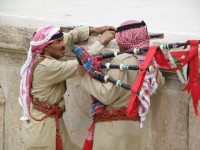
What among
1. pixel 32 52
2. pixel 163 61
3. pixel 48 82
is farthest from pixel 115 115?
pixel 32 52

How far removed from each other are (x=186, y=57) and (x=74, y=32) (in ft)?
3.78

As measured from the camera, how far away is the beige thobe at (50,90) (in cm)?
407

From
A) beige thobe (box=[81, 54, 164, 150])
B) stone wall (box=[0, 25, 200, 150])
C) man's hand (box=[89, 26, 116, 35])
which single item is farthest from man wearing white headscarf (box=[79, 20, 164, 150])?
man's hand (box=[89, 26, 116, 35])

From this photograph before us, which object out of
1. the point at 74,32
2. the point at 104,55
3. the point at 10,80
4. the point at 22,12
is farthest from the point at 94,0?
the point at 104,55

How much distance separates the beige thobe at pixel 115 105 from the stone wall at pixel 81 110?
0.98 ft

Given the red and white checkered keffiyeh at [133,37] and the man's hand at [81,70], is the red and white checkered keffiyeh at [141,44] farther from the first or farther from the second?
the man's hand at [81,70]

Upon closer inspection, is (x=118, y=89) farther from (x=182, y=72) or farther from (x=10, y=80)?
(x=10, y=80)

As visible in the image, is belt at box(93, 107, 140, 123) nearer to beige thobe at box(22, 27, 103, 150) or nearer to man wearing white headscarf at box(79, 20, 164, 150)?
man wearing white headscarf at box(79, 20, 164, 150)

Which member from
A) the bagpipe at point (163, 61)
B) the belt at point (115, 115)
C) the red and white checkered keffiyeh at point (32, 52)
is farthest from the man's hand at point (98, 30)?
the belt at point (115, 115)

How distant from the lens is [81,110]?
4.73 metres

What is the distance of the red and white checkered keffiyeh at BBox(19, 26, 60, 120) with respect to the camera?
4.10 metres

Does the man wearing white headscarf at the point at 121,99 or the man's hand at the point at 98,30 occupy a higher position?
the man's hand at the point at 98,30

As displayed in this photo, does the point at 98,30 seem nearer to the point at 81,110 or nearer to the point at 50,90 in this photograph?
the point at 50,90

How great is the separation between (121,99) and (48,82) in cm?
66
